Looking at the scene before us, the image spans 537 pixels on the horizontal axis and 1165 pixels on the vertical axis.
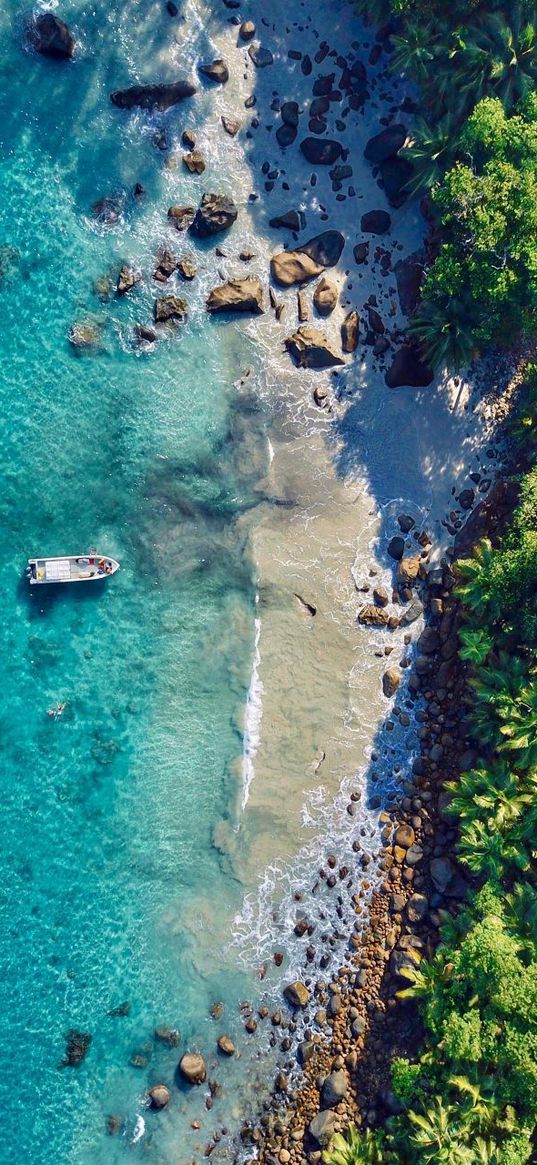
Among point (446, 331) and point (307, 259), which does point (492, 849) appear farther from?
point (307, 259)

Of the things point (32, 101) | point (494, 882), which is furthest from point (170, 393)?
point (494, 882)

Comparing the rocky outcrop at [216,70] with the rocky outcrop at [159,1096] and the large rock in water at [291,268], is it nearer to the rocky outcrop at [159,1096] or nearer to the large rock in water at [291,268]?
the large rock in water at [291,268]

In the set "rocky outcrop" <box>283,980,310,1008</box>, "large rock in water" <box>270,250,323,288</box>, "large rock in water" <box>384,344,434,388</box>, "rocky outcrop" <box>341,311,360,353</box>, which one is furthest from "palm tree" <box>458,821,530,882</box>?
"large rock in water" <box>270,250,323,288</box>

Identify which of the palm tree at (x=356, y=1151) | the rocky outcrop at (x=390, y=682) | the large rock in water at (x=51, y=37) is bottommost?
the palm tree at (x=356, y=1151)

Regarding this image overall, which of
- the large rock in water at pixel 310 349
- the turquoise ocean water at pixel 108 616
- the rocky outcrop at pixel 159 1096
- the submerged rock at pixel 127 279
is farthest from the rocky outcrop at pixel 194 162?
the rocky outcrop at pixel 159 1096

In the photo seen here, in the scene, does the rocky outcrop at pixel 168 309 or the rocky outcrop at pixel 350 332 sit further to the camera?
the rocky outcrop at pixel 350 332

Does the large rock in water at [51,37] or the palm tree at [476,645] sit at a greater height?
the large rock in water at [51,37]

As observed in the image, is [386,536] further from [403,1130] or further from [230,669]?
[403,1130]
